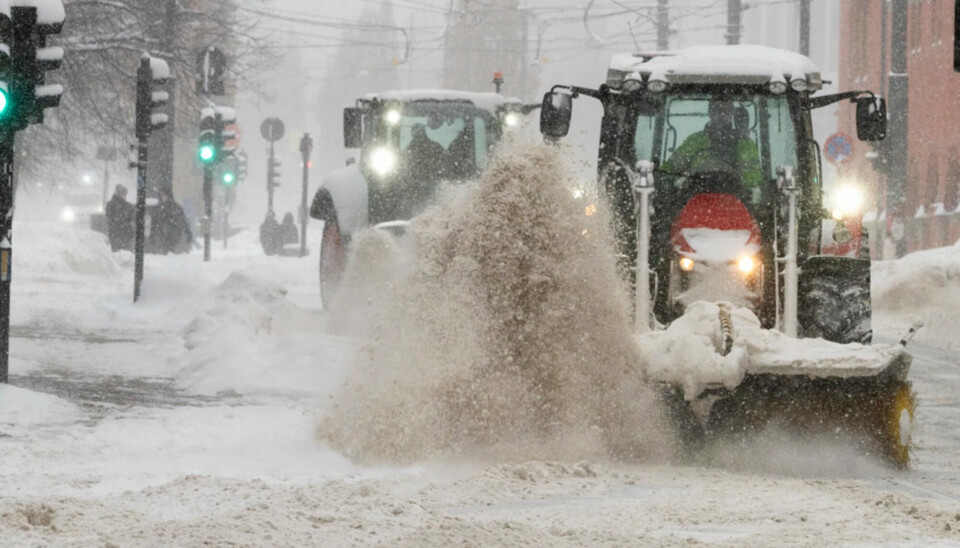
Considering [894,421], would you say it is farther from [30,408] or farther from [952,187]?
[952,187]

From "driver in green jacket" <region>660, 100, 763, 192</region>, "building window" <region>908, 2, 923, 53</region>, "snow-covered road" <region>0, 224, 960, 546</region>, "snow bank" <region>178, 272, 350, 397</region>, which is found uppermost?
Result: "building window" <region>908, 2, 923, 53</region>

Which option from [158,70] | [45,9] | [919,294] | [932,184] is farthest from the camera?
[932,184]

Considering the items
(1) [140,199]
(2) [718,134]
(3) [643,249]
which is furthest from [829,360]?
(1) [140,199]

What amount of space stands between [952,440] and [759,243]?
196cm

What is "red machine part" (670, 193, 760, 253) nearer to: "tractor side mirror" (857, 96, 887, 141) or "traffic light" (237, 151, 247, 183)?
"tractor side mirror" (857, 96, 887, 141)

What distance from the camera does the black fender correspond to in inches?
738

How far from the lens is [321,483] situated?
751 centimetres

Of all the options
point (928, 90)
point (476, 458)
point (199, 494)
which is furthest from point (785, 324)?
point (928, 90)

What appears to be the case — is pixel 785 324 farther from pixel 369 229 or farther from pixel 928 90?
pixel 928 90

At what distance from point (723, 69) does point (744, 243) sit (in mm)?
1339

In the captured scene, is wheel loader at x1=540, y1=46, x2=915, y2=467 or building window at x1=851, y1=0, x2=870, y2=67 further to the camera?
building window at x1=851, y1=0, x2=870, y2=67

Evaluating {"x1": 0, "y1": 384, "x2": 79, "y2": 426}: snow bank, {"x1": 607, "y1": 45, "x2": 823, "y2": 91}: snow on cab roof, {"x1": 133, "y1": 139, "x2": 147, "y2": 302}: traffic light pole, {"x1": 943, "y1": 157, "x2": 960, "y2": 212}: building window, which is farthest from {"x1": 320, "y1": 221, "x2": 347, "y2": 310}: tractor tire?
{"x1": 943, "y1": 157, "x2": 960, "y2": 212}: building window

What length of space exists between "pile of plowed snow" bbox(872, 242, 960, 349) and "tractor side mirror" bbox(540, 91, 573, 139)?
1139cm

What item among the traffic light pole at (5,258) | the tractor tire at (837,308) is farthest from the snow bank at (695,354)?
the traffic light pole at (5,258)
